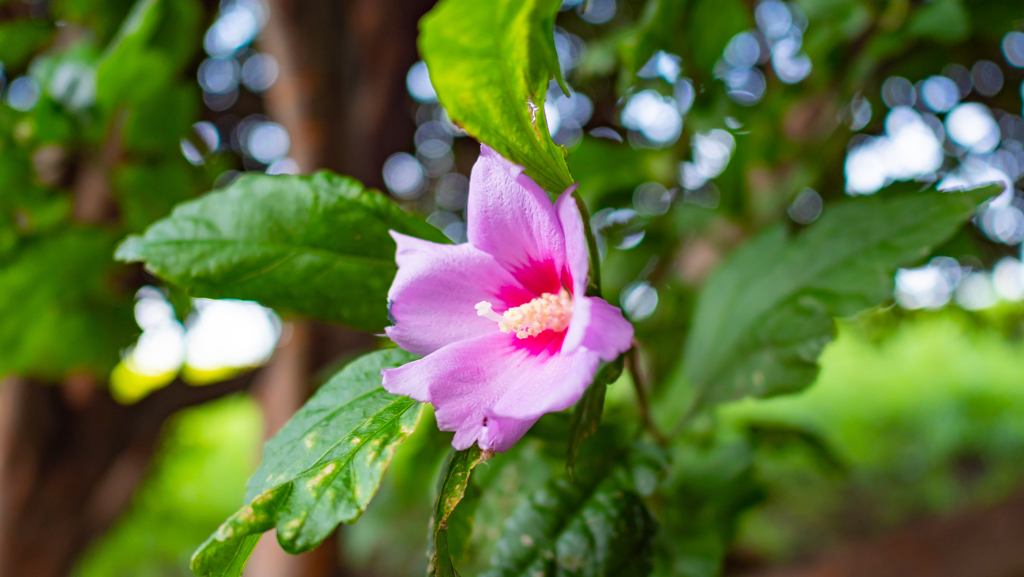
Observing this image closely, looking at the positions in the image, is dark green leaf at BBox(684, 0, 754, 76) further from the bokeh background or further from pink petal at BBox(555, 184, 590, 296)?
pink petal at BBox(555, 184, 590, 296)

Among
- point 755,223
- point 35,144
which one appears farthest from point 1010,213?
point 35,144

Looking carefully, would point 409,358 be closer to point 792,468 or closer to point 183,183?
point 183,183

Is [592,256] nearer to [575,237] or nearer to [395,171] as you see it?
[575,237]

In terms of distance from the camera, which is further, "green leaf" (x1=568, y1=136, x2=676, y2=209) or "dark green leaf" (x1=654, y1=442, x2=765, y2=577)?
"green leaf" (x1=568, y1=136, x2=676, y2=209)

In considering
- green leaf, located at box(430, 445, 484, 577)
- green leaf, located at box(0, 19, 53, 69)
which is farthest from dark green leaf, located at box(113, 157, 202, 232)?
green leaf, located at box(430, 445, 484, 577)

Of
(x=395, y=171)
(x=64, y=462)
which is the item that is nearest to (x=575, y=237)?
(x=64, y=462)

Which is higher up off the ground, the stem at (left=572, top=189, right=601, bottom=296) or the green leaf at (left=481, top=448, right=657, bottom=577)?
the stem at (left=572, top=189, right=601, bottom=296)
